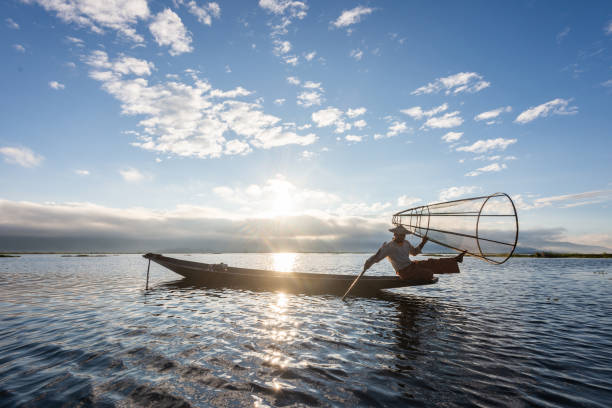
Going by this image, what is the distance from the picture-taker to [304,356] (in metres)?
7.98

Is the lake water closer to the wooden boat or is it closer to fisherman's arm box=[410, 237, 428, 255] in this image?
fisherman's arm box=[410, 237, 428, 255]

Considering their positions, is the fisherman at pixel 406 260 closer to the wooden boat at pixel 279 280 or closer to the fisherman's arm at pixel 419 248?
the fisherman's arm at pixel 419 248

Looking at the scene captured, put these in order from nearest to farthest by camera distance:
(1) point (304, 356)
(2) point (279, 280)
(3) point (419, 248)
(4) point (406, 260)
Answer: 1. (1) point (304, 356)
2. (3) point (419, 248)
3. (4) point (406, 260)
4. (2) point (279, 280)

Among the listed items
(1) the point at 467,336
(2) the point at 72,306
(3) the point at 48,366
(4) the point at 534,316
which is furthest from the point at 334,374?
(2) the point at 72,306

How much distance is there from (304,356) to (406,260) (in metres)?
9.18

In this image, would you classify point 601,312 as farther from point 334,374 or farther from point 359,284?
point 334,374

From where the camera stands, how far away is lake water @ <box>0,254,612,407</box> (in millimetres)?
5742

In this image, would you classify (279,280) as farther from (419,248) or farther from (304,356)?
(304,356)

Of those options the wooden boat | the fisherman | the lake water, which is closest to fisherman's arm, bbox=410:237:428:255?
the fisherman

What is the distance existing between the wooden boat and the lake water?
3569mm

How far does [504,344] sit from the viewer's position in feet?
30.2

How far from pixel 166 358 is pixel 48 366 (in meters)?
2.90

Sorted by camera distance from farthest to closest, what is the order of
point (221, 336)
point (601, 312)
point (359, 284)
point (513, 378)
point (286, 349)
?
point (359, 284) → point (601, 312) → point (221, 336) → point (286, 349) → point (513, 378)

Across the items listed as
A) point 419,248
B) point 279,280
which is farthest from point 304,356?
point 279,280
